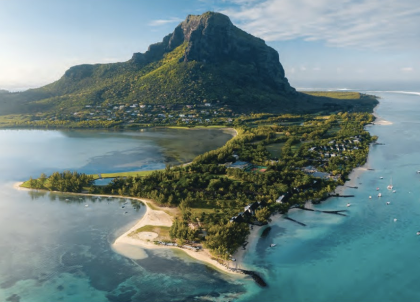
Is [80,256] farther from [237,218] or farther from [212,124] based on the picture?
[212,124]

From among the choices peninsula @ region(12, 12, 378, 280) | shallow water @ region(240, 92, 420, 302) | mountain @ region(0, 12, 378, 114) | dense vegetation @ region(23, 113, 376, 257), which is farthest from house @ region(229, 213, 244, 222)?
mountain @ region(0, 12, 378, 114)

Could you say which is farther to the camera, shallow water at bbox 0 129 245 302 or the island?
the island

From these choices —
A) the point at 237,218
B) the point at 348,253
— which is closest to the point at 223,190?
the point at 237,218

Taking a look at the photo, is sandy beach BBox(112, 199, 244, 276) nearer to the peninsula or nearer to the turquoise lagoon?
the peninsula

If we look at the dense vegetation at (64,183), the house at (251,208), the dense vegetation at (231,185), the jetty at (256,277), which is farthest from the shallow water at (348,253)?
the dense vegetation at (64,183)

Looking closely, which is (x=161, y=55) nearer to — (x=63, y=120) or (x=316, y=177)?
(x=63, y=120)

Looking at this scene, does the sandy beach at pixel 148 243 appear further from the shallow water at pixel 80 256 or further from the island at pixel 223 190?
the shallow water at pixel 80 256
